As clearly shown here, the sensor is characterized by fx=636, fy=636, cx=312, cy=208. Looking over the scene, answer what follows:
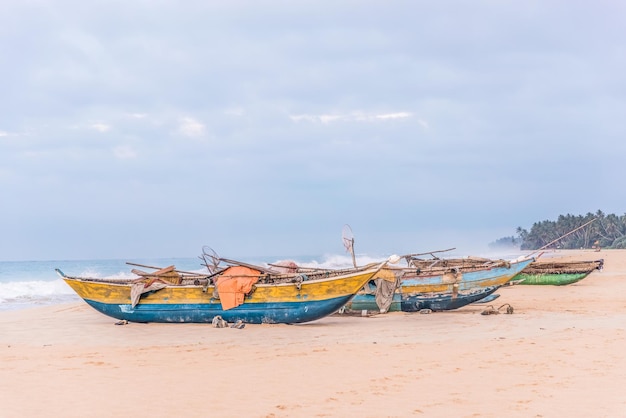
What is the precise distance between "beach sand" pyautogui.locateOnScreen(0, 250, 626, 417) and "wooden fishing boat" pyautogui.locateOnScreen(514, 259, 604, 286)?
10.2 metres

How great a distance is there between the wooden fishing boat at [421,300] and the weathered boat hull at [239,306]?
2.52 metres

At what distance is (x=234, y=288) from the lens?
14.5m

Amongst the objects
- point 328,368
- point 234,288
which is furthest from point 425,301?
point 328,368

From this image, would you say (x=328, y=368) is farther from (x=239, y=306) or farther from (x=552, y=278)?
(x=552, y=278)

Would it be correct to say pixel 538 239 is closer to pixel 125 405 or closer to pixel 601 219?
pixel 601 219

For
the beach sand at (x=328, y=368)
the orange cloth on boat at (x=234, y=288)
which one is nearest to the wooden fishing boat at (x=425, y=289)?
the beach sand at (x=328, y=368)

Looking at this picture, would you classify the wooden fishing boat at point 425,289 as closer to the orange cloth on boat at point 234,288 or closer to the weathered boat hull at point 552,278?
the orange cloth on boat at point 234,288

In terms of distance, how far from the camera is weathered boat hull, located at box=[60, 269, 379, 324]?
1403 cm

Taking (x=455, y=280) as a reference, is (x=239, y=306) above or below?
below

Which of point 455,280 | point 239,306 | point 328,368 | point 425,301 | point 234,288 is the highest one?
point 234,288

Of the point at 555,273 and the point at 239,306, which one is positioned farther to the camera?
the point at 555,273

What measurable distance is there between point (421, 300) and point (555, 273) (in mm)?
11598

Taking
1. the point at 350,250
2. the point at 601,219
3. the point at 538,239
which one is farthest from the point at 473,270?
the point at 538,239

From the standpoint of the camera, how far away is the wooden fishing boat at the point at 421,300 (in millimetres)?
16453
